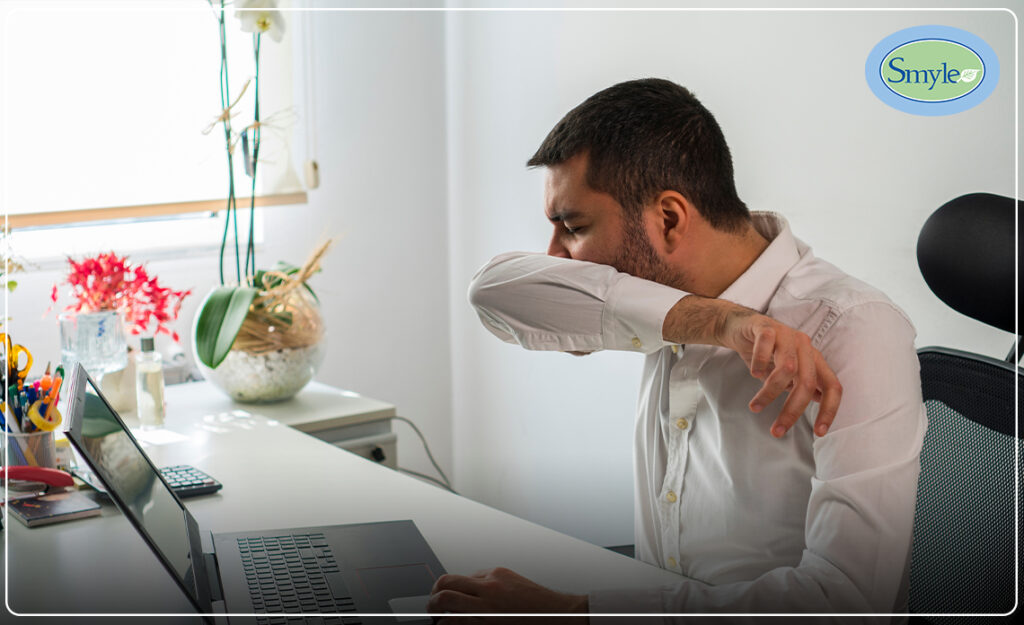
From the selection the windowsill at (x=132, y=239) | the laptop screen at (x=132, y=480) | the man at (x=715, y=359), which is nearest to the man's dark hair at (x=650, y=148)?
the man at (x=715, y=359)

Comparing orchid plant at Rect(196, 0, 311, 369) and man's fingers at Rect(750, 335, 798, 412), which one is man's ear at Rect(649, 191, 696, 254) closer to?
man's fingers at Rect(750, 335, 798, 412)

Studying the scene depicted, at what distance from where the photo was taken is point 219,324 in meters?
1.74

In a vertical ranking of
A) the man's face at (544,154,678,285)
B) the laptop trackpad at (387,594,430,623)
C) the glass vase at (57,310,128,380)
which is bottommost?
the laptop trackpad at (387,594,430,623)

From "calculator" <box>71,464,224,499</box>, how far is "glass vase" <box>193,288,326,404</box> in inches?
17.4

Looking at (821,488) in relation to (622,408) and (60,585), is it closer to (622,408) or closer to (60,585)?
(60,585)

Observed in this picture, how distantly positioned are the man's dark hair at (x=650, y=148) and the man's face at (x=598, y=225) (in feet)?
0.04

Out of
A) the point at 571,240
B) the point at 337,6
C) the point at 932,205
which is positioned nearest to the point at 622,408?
the point at 932,205

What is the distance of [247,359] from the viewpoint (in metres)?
1.75

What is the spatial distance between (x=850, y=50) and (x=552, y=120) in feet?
2.77

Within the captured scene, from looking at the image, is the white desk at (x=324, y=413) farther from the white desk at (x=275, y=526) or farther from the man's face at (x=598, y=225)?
the man's face at (x=598, y=225)

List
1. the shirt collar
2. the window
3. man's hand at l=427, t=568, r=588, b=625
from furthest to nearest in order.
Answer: the window, the shirt collar, man's hand at l=427, t=568, r=588, b=625

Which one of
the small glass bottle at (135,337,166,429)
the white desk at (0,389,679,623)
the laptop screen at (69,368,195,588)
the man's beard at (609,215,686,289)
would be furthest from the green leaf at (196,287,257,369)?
the man's beard at (609,215,686,289)

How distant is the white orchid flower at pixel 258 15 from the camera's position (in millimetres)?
1855

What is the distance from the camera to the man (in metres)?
0.81
